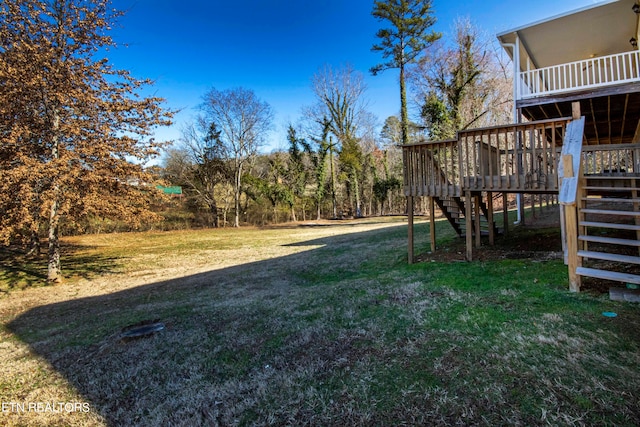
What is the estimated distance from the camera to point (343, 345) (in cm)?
289

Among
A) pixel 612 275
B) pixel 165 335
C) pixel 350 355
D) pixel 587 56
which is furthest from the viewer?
pixel 587 56

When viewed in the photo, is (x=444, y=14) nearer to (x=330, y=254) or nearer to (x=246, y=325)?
(x=330, y=254)

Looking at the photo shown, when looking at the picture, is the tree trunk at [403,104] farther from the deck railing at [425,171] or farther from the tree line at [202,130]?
the deck railing at [425,171]

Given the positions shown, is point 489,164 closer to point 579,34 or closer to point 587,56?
point 579,34

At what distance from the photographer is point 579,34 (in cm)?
829

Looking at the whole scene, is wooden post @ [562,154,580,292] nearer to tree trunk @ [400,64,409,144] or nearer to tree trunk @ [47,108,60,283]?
tree trunk @ [47,108,60,283]

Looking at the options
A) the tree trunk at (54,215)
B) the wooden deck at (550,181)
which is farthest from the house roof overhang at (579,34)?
the tree trunk at (54,215)

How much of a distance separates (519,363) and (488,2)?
17711 millimetres

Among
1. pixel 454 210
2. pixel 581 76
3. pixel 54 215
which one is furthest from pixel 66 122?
pixel 581 76

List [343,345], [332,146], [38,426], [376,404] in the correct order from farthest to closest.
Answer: [332,146] < [343,345] < [38,426] < [376,404]

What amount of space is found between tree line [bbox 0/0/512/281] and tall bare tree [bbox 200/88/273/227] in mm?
78

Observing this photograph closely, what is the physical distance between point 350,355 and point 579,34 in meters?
10.8

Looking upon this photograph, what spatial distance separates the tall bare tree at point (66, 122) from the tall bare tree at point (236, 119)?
13288mm

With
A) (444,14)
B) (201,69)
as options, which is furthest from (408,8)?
(201,69)
